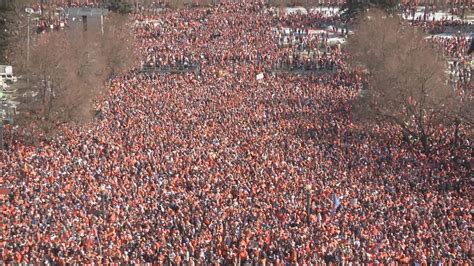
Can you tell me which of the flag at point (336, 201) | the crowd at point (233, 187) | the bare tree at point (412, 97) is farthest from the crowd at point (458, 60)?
the flag at point (336, 201)

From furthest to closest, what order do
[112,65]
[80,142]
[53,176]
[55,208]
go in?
[112,65]
[80,142]
[53,176]
[55,208]

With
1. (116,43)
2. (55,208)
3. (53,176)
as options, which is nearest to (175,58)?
(116,43)

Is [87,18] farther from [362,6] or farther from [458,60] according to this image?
[458,60]

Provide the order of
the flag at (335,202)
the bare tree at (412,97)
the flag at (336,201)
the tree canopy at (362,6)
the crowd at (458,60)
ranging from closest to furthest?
the flag at (335,202)
the flag at (336,201)
the bare tree at (412,97)
the crowd at (458,60)
the tree canopy at (362,6)

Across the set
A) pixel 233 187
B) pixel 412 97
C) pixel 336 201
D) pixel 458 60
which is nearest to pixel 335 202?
pixel 336 201

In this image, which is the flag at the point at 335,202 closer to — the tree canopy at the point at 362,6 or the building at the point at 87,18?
the building at the point at 87,18

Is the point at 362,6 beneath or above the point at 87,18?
above

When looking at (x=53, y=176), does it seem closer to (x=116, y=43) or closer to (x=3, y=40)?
(x=116, y=43)

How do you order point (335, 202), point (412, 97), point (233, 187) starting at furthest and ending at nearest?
point (412, 97), point (233, 187), point (335, 202)
